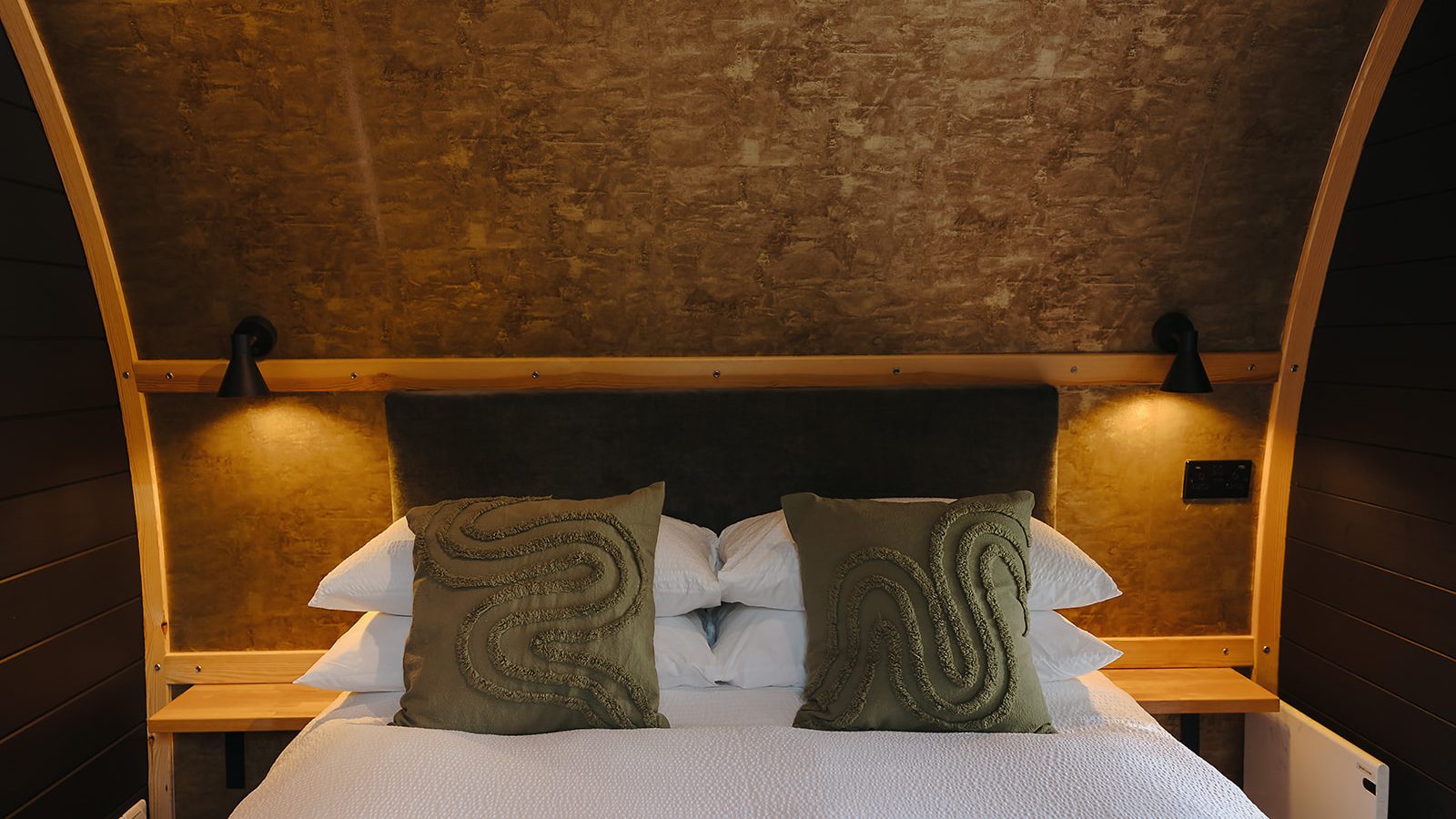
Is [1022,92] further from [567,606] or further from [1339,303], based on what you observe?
[567,606]

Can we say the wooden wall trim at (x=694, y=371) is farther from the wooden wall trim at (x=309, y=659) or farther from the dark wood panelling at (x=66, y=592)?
the wooden wall trim at (x=309, y=659)

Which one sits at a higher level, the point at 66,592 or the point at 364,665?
the point at 66,592

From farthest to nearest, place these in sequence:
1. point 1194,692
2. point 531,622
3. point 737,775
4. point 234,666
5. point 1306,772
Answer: point 234,666 < point 1194,692 < point 1306,772 < point 531,622 < point 737,775

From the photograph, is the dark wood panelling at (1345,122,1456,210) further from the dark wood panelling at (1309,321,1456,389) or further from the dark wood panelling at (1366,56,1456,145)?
the dark wood panelling at (1309,321,1456,389)

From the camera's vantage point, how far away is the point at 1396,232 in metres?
2.04

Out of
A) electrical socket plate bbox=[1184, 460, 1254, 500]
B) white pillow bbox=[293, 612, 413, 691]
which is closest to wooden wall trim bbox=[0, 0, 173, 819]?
white pillow bbox=[293, 612, 413, 691]

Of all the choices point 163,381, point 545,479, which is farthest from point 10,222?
point 545,479

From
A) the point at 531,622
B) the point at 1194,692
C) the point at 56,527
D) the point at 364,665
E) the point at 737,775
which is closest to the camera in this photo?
the point at 737,775

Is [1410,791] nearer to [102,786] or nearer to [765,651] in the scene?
[765,651]

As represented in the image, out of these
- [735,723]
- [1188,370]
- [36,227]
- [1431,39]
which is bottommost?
[735,723]

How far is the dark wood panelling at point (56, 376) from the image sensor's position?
186 centimetres

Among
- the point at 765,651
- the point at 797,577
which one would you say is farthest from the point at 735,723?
the point at 797,577

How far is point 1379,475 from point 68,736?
3.12 metres

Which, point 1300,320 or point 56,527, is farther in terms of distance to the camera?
point 1300,320
